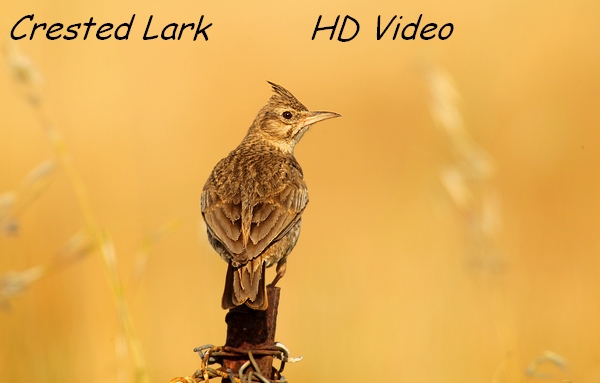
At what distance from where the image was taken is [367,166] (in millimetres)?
12164

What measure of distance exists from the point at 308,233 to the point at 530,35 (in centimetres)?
779

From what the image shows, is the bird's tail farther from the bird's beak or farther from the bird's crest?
the bird's crest

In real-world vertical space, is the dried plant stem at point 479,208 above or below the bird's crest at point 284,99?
below

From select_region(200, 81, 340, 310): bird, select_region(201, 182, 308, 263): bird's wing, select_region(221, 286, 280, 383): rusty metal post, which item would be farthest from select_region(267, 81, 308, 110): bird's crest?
select_region(221, 286, 280, 383): rusty metal post

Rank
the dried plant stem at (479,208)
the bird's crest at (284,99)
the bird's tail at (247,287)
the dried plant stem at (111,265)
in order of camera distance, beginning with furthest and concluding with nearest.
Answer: the bird's crest at (284,99) → the dried plant stem at (479,208) → the bird's tail at (247,287) → the dried plant stem at (111,265)

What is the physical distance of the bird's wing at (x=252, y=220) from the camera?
4.57 meters

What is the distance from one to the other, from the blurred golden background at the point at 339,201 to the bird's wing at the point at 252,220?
272 millimetres

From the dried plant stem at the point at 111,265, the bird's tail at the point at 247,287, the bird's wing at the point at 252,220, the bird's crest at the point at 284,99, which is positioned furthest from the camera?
the bird's crest at the point at 284,99

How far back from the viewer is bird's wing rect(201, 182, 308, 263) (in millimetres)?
4570

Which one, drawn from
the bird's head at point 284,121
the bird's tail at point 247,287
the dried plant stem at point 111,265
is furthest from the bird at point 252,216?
the bird's head at point 284,121

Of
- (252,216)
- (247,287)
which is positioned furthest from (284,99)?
(247,287)

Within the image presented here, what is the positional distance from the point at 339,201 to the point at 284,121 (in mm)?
4853

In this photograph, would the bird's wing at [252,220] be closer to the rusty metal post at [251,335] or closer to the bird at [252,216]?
the bird at [252,216]

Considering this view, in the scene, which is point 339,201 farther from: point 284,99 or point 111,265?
point 111,265
